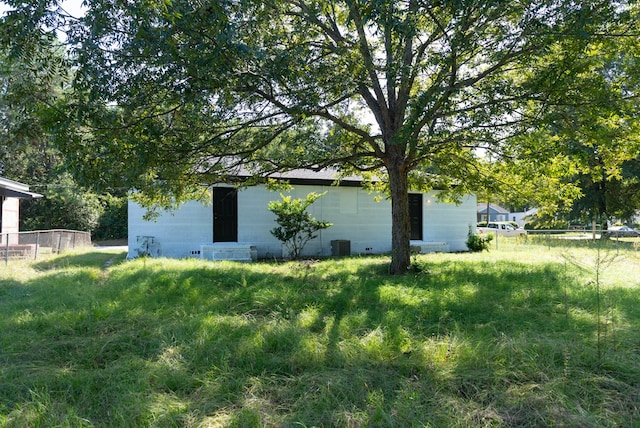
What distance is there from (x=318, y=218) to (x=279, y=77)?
8810 millimetres

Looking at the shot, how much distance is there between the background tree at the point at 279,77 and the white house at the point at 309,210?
3756 mm

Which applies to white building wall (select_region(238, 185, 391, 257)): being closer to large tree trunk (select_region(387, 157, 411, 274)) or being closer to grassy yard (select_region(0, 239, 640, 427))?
large tree trunk (select_region(387, 157, 411, 274))

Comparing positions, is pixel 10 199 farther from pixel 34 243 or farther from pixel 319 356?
pixel 319 356

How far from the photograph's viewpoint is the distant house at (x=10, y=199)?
16141 mm

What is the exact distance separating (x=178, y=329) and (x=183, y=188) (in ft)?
15.9

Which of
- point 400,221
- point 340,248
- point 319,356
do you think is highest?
point 400,221

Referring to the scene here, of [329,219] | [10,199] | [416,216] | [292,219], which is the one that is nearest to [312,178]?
[329,219]

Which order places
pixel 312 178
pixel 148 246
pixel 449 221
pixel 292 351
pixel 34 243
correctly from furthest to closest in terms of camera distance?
pixel 449 221
pixel 312 178
pixel 34 243
pixel 148 246
pixel 292 351

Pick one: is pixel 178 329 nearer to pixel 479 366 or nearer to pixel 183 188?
pixel 479 366

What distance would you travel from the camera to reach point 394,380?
3445 mm

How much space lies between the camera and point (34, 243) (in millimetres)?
13594

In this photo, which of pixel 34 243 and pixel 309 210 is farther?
pixel 309 210

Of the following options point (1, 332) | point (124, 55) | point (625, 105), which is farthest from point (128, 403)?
point (625, 105)

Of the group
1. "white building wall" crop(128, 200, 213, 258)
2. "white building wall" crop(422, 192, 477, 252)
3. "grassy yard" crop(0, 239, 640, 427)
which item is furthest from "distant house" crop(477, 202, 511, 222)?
"grassy yard" crop(0, 239, 640, 427)
